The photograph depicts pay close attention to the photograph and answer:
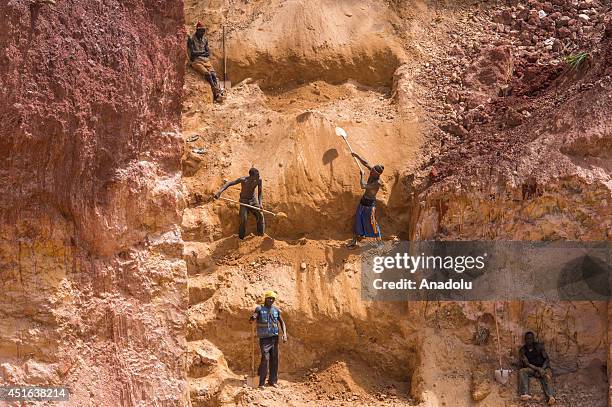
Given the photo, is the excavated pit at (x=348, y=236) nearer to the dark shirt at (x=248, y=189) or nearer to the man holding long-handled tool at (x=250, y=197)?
the man holding long-handled tool at (x=250, y=197)

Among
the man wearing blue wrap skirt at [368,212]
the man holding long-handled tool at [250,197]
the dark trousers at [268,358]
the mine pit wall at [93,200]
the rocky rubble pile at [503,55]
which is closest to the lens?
the mine pit wall at [93,200]

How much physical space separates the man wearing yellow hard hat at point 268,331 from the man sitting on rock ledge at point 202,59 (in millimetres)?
4739

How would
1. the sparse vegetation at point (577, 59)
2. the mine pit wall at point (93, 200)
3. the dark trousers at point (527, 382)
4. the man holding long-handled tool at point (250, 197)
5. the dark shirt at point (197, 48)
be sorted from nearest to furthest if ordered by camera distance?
the mine pit wall at point (93, 200) → the dark trousers at point (527, 382) → the man holding long-handled tool at point (250, 197) → the sparse vegetation at point (577, 59) → the dark shirt at point (197, 48)

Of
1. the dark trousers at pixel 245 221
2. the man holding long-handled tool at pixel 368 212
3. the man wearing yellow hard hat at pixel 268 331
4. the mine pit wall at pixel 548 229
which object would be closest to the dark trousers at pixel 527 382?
the mine pit wall at pixel 548 229

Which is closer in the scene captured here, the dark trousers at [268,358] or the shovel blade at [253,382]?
the dark trousers at [268,358]

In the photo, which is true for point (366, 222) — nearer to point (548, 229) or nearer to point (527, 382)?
point (548, 229)

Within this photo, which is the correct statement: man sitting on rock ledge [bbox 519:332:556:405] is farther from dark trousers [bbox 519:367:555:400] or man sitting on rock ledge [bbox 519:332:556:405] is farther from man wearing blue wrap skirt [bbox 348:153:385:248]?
man wearing blue wrap skirt [bbox 348:153:385:248]

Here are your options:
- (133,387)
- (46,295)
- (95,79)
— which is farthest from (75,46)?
(133,387)

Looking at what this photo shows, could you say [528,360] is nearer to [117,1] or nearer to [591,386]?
[591,386]

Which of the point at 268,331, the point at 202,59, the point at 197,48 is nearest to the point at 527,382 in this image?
the point at 268,331

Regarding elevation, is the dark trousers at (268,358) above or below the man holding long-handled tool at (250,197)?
below

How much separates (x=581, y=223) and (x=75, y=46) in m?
7.45

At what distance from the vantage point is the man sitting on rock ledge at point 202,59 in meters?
19.0

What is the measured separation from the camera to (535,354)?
15.8 meters
